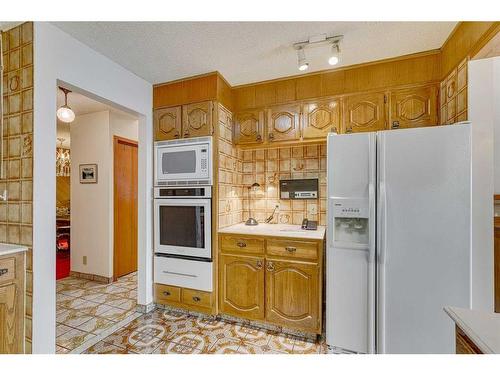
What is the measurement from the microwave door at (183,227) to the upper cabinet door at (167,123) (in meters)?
0.70

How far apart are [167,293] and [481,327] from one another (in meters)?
2.43

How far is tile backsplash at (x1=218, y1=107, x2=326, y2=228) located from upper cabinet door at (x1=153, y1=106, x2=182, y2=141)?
18.9 inches

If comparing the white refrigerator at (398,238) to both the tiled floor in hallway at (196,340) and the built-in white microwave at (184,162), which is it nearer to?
the tiled floor in hallway at (196,340)

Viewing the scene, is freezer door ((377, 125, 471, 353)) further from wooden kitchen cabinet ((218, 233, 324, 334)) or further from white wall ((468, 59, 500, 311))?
wooden kitchen cabinet ((218, 233, 324, 334))

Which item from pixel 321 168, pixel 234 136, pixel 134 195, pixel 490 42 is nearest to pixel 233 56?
pixel 234 136

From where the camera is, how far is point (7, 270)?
1.47 meters

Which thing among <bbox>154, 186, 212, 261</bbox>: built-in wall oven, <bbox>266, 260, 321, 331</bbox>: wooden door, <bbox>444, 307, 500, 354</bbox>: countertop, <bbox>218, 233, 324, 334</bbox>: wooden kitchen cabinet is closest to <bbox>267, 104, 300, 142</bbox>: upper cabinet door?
<bbox>154, 186, 212, 261</bbox>: built-in wall oven

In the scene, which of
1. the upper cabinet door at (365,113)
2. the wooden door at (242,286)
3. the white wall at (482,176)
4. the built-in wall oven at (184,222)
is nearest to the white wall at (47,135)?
the built-in wall oven at (184,222)

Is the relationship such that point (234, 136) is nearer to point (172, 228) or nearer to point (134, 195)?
point (172, 228)

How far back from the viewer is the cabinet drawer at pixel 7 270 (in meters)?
1.45

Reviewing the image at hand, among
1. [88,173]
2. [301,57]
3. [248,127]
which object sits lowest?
[88,173]

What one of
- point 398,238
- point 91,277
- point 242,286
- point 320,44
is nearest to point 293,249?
point 242,286

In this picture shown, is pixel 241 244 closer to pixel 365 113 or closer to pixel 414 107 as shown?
pixel 365 113

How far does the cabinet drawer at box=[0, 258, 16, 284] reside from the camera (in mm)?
1445
